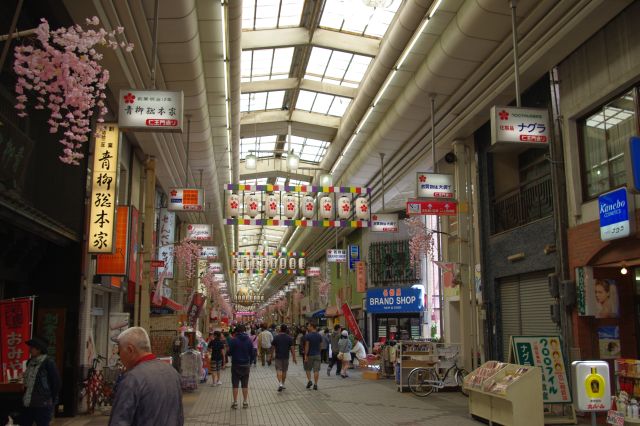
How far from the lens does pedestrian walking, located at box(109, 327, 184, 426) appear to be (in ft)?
11.4

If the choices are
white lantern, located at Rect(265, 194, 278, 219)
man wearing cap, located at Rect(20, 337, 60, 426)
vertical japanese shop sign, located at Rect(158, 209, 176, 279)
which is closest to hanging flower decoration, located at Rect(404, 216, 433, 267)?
white lantern, located at Rect(265, 194, 278, 219)

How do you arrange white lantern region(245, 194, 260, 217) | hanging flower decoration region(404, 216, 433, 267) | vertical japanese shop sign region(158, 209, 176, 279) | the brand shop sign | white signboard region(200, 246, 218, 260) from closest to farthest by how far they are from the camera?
the brand shop sign → white lantern region(245, 194, 260, 217) → hanging flower decoration region(404, 216, 433, 267) → vertical japanese shop sign region(158, 209, 176, 279) → white signboard region(200, 246, 218, 260)

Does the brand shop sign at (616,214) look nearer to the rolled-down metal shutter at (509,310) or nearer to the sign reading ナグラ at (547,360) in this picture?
the sign reading ナグラ at (547,360)

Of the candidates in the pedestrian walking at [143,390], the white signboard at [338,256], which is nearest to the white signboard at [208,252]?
the white signboard at [338,256]

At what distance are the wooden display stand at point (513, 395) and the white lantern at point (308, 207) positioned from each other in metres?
10.1

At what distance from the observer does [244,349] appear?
12094mm

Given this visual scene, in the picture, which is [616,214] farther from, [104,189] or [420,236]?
[420,236]

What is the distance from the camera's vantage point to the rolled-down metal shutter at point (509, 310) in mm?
14219

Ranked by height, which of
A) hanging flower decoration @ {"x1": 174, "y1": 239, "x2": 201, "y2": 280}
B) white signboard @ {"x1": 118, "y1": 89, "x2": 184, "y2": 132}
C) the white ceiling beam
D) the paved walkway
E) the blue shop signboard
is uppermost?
the white ceiling beam

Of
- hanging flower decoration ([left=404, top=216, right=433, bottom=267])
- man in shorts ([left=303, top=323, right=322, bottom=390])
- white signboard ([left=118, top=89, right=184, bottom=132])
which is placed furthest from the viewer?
hanging flower decoration ([left=404, top=216, right=433, bottom=267])

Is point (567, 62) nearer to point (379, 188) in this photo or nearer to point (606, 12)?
point (606, 12)

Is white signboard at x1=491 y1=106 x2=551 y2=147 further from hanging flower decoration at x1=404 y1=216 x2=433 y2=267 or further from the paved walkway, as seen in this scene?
hanging flower decoration at x1=404 y1=216 x2=433 y2=267

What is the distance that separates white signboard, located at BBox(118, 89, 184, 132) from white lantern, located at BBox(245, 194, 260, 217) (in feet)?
32.9

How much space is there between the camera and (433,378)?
14633 mm
